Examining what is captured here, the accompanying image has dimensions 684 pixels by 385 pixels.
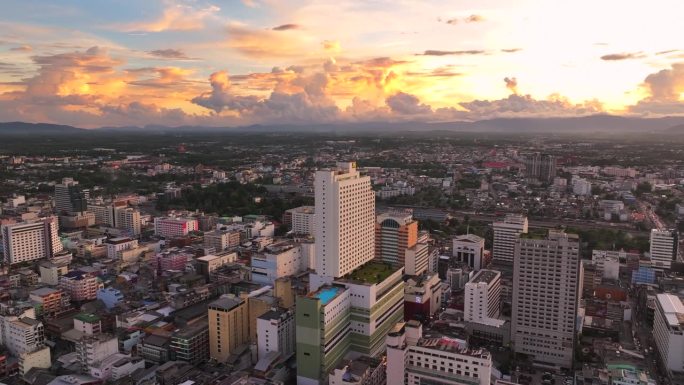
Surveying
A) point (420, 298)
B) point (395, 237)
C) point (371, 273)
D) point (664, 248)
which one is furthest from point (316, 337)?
point (664, 248)

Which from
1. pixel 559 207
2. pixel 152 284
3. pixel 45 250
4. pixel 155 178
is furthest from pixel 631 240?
pixel 155 178

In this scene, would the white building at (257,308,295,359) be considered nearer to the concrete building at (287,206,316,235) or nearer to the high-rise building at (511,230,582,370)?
the high-rise building at (511,230,582,370)

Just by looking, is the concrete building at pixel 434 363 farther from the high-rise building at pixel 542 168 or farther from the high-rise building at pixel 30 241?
the high-rise building at pixel 542 168

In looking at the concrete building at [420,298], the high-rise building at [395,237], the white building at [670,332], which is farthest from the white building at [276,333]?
the white building at [670,332]

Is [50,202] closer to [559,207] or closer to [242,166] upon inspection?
[242,166]

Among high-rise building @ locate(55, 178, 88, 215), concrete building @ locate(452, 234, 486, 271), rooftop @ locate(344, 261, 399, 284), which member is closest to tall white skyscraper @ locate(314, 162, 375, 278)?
rooftop @ locate(344, 261, 399, 284)

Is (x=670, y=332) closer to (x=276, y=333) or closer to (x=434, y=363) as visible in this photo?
(x=434, y=363)

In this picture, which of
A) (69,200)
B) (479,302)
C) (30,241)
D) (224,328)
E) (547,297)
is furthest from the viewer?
(69,200)
